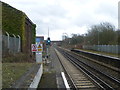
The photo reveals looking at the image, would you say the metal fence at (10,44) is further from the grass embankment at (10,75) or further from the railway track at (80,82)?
the grass embankment at (10,75)

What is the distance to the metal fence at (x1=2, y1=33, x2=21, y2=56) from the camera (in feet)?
70.6

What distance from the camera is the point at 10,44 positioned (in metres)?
24.1

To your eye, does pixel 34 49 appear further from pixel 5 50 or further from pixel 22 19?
pixel 22 19

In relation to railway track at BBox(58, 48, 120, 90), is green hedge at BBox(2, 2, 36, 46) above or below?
above

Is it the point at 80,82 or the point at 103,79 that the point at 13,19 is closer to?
the point at 103,79

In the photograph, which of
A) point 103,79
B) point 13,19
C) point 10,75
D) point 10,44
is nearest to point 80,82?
point 103,79

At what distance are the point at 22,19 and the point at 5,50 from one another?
8548mm

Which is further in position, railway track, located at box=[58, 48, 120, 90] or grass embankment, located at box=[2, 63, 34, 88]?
railway track, located at box=[58, 48, 120, 90]

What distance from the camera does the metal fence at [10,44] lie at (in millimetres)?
21528

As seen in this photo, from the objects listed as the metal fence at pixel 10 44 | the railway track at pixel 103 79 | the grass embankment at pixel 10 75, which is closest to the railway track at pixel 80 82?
the railway track at pixel 103 79

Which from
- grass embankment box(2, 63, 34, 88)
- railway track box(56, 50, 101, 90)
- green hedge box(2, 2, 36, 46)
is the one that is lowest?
railway track box(56, 50, 101, 90)

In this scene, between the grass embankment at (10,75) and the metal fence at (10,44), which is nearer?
the grass embankment at (10,75)

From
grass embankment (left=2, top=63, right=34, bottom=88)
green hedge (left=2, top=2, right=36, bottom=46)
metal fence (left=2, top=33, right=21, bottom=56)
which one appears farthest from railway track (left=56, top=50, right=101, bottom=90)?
green hedge (left=2, top=2, right=36, bottom=46)

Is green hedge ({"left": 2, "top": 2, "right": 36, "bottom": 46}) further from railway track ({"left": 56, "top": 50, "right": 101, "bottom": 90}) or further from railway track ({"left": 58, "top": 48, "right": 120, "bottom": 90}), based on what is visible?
railway track ({"left": 56, "top": 50, "right": 101, "bottom": 90})
